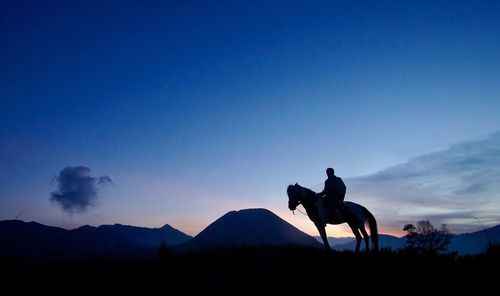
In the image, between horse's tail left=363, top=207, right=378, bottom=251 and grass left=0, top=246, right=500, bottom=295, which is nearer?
grass left=0, top=246, right=500, bottom=295

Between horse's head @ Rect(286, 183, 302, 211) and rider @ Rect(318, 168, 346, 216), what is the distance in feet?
3.91

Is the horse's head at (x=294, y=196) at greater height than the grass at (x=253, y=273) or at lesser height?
greater

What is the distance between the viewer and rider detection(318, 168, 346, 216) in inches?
674

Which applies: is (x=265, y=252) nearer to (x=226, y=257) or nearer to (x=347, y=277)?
(x=226, y=257)

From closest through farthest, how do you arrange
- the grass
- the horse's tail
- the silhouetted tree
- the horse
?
the grass < the horse < the horse's tail < the silhouetted tree

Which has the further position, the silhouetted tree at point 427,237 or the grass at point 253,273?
the silhouetted tree at point 427,237

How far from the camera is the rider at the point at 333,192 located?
17.1 m

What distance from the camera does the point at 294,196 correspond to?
1700cm

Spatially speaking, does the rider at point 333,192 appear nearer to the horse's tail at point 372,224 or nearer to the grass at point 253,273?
the horse's tail at point 372,224

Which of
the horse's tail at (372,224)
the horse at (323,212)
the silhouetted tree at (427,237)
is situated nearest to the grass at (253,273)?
the horse at (323,212)

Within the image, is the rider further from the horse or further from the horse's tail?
the horse's tail

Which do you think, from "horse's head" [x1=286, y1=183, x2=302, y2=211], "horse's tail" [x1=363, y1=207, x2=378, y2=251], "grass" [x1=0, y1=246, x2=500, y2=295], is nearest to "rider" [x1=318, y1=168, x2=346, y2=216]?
"horse's head" [x1=286, y1=183, x2=302, y2=211]

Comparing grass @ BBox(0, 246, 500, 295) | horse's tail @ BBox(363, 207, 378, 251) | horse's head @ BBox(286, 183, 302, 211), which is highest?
horse's head @ BBox(286, 183, 302, 211)

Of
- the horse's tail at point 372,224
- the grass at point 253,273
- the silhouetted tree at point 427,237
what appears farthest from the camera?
the silhouetted tree at point 427,237
